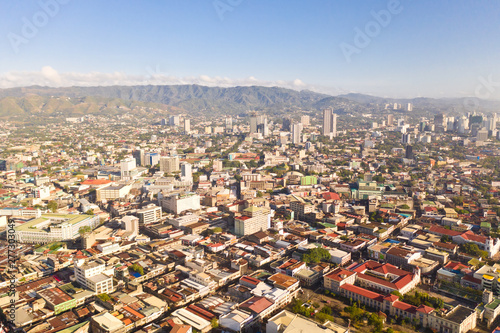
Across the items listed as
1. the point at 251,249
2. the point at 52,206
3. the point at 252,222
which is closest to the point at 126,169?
the point at 52,206

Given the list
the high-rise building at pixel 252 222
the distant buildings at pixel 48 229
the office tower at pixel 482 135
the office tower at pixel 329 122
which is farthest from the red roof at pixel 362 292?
the office tower at pixel 329 122

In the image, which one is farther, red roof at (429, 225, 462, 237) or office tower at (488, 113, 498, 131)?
office tower at (488, 113, 498, 131)

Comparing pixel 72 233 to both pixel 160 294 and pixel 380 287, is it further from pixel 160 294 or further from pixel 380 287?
pixel 380 287

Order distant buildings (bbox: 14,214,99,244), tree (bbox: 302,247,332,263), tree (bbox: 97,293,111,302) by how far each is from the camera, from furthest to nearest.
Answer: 1. distant buildings (bbox: 14,214,99,244)
2. tree (bbox: 302,247,332,263)
3. tree (bbox: 97,293,111,302)

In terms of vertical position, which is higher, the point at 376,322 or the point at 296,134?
the point at 296,134

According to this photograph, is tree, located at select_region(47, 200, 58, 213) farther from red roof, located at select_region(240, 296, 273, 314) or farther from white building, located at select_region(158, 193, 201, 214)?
red roof, located at select_region(240, 296, 273, 314)

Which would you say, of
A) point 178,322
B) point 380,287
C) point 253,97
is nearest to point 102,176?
point 178,322

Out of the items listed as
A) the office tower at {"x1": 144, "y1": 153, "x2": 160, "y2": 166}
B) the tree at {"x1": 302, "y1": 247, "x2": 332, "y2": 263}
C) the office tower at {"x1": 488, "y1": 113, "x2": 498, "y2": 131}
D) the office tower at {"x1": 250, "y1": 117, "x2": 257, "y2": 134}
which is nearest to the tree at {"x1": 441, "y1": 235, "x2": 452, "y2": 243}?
the tree at {"x1": 302, "y1": 247, "x2": 332, "y2": 263}

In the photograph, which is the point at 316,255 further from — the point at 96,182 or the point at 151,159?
the point at 151,159

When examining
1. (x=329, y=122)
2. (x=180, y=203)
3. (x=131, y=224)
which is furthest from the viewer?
(x=329, y=122)

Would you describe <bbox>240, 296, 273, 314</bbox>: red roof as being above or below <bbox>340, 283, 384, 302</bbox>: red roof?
above

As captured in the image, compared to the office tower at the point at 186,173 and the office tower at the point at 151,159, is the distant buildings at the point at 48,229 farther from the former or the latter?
the office tower at the point at 151,159

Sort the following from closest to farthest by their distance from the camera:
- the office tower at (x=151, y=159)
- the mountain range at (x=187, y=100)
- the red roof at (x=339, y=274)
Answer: the red roof at (x=339, y=274) → the office tower at (x=151, y=159) → the mountain range at (x=187, y=100)
